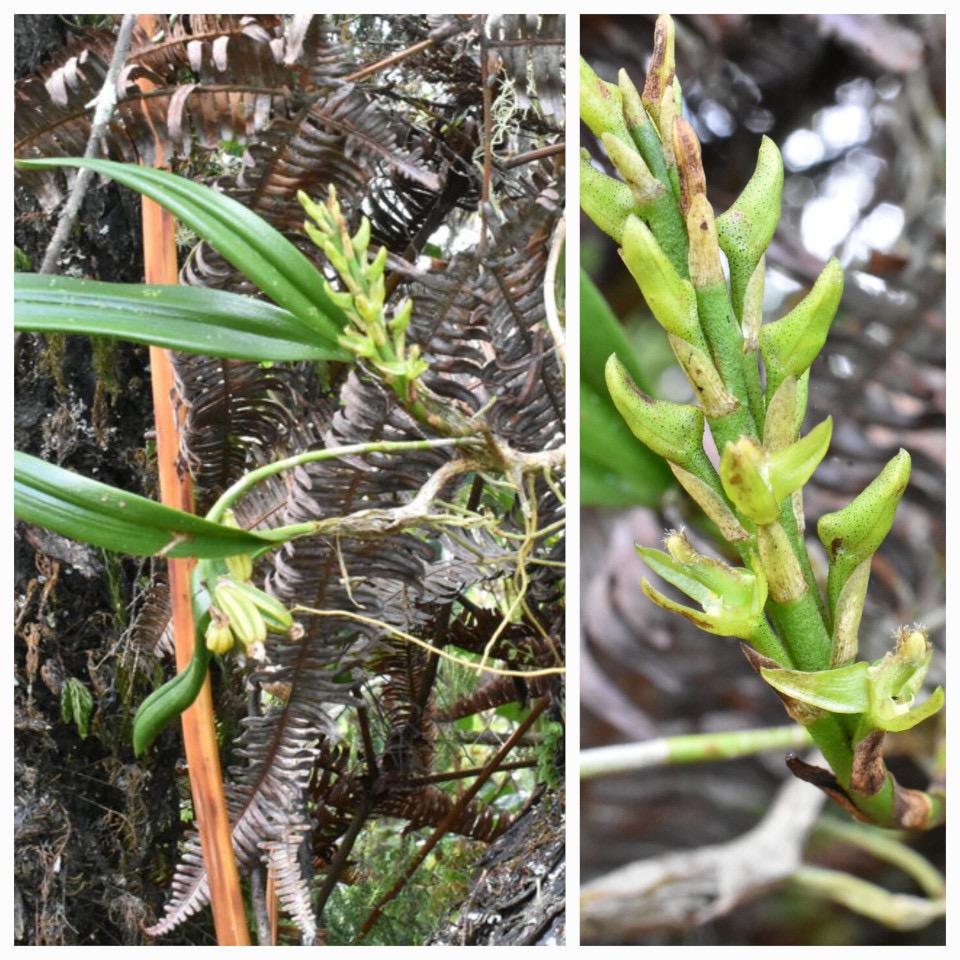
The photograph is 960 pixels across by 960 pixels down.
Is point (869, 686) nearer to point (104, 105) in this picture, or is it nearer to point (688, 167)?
point (688, 167)

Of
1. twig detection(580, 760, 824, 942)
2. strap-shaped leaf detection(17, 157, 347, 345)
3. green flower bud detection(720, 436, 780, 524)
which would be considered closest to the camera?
green flower bud detection(720, 436, 780, 524)

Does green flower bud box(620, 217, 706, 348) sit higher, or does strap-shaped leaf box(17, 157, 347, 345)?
strap-shaped leaf box(17, 157, 347, 345)

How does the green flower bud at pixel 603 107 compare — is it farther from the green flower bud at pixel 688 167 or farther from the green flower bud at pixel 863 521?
the green flower bud at pixel 863 521

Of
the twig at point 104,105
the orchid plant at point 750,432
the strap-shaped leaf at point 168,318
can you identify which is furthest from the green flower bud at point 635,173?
the twig at point 104,105

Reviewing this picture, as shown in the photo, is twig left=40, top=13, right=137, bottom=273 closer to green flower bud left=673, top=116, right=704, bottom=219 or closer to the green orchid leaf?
the green orchid leaf

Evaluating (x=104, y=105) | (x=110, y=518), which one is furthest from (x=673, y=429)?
(x=104, y=105)

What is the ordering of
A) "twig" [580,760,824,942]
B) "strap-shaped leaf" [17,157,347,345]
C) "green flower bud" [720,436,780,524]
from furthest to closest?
"strap-shaped leaf" [17,157,347,345] → "twig" [580,760,824,942] → "green flower bud" [720,436,780,524]

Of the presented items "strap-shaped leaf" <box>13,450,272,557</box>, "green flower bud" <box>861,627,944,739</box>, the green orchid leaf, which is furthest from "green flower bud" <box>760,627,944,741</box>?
the green orchid leaf
